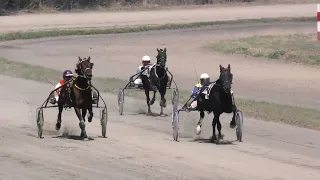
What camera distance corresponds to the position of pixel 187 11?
177ft

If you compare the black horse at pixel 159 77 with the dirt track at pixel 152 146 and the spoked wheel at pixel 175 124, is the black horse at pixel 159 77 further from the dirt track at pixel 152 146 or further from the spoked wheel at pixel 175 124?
the spoked wheel at pixel 175 124

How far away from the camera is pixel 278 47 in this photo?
112 feet

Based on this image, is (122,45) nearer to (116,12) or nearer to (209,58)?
(209,58)

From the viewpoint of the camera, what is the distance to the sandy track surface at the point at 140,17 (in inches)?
1811

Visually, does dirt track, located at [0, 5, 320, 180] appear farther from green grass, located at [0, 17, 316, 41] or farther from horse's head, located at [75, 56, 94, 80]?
green grass, located at [0, 17, 316, 41]

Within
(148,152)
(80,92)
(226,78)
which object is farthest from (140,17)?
(148,152)

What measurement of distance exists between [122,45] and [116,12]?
51.6 ft

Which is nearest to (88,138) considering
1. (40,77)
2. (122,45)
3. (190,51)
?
(40,77)

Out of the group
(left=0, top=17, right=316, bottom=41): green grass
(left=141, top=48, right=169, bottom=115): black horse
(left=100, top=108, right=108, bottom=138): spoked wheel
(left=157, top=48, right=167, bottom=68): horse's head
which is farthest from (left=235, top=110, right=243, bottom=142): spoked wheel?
(left=0, top=17, right=316, bottom=41): green grass

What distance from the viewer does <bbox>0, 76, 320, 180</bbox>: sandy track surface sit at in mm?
11867

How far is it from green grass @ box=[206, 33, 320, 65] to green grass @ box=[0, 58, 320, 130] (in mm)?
7951

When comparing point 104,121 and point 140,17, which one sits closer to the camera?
point 104,121

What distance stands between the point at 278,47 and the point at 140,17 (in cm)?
1744

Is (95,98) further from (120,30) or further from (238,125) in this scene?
(120,30)
